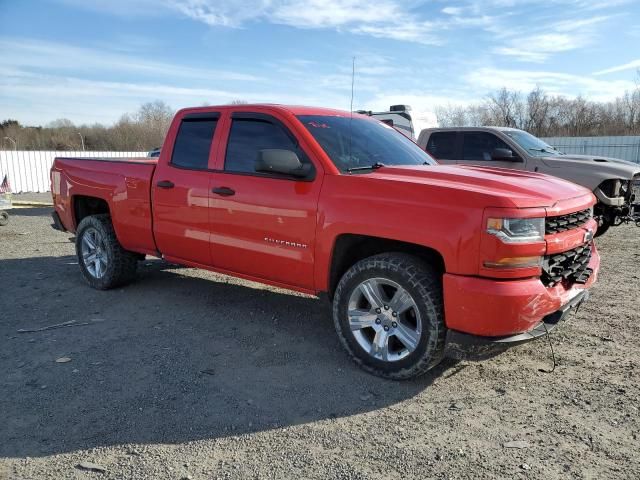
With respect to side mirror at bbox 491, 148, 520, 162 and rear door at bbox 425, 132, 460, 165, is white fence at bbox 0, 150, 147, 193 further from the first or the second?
side mirror at bbox 491, 148, 520, 162

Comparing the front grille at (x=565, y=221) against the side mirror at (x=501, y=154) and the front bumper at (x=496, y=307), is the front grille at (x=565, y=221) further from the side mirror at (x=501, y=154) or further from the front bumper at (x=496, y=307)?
the side mirror at (x=501, y=154)

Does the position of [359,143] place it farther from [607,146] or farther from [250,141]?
[607,146]

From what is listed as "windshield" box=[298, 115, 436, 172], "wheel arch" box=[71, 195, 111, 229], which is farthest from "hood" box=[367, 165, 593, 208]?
"wheel arch" box=[71, 195, 111, 229]

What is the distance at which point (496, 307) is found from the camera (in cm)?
306

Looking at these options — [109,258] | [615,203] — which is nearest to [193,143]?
[109,258]

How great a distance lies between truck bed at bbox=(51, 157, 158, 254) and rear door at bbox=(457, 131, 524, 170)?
20.8 feet

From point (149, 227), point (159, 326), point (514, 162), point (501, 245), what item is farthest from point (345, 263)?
point (514, 162)

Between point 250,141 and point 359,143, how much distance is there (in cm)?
97

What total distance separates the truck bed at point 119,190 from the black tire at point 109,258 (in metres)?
0.18

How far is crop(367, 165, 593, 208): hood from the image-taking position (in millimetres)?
3180

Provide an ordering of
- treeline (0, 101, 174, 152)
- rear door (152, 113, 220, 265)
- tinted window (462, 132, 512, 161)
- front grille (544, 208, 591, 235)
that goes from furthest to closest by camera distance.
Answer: treeline (0, 101, 174, 152) < tinted window (462, 132, 512, 161) < rear door (152, 113, 220, 265) < front grille (544, 208, 591, 235)

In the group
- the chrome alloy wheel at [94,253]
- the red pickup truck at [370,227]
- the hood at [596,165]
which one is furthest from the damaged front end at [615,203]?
the chrome alloy wheel at [94,253]

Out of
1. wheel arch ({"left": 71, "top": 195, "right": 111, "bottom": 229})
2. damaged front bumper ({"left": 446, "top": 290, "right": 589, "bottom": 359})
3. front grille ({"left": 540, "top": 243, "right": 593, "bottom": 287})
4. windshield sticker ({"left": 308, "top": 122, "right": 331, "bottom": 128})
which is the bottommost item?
damaged front bumper ({"left": 446, "top": 290, "right": 589, "bottom": 359})

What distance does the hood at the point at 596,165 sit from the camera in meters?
8.15
